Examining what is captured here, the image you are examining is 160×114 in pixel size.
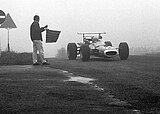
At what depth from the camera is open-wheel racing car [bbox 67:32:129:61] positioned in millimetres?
18797

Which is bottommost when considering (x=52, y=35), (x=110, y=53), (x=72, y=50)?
(x=110, y=53)

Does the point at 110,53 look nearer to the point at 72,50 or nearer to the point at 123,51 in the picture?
the point at 123,51

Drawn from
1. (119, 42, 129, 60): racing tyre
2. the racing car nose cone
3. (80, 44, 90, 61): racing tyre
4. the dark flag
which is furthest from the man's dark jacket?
(119, 42, 129, 60): racing tyre

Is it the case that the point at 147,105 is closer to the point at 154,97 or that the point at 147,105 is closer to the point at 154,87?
the point at 154,97

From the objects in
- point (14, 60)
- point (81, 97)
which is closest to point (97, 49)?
point (14, 60)

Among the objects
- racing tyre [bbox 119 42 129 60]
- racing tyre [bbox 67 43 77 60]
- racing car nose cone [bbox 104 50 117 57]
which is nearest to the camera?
racing car nose cone [bbox 104 50 117 57]

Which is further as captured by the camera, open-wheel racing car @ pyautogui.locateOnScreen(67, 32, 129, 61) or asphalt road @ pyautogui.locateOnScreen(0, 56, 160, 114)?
open-wheel racing car @ pyautogui.locateOnScreen(67, 32, 129, 61)

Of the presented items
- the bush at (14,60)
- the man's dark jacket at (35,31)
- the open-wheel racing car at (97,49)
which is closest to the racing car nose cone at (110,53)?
the open-wheel racing car at (97,49)

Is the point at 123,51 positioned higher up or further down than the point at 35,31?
further down

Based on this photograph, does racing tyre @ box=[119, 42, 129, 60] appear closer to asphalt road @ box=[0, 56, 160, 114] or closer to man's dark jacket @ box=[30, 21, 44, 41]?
man's dark jacket @ box=[30, 21, 44, 41]

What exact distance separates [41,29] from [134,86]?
29.5ft

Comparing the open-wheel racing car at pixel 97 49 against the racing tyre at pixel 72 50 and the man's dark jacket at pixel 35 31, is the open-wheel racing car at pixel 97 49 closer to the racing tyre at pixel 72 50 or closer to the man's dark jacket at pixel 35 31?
the racing tyre at pixel 72 50

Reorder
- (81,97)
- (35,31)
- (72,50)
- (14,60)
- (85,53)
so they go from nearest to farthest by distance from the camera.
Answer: (81,97)
(35,31)
(14,60)
(85,53)
(72,50)

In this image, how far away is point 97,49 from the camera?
19984 millimetres
